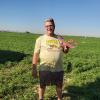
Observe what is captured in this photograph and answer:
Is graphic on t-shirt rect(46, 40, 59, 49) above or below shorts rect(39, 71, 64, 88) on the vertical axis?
above

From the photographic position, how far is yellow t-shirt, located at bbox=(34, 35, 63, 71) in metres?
8.00

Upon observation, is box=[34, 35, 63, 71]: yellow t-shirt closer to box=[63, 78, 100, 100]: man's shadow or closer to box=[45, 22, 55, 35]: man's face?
box=[45, 22, 55, 35]: man's face

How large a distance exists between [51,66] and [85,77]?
543 cm

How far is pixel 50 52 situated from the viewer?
8000 millimetres

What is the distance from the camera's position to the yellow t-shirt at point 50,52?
8.00 meters

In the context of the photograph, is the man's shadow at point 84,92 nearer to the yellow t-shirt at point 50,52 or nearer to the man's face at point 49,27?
the yellow t-shirt at point 50,52

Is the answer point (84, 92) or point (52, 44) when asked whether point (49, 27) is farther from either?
point (84, 92)

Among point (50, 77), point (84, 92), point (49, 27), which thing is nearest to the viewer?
point (49, 27)

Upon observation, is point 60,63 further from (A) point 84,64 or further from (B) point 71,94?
(A) point 84,64

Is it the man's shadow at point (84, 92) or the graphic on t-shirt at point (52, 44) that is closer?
the graphic on t-shirt at point (52, 44)

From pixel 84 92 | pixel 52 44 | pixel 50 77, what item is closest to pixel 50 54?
pixel 52 44

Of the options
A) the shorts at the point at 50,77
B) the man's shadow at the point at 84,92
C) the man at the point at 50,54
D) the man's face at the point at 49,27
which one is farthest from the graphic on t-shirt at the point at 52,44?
the man's shadow at the point at 84,92

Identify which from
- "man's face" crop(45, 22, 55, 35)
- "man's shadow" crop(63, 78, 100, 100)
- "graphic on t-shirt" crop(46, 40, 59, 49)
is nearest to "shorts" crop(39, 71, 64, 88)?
"graphic on t-shirt" crop(46, 40, 59, 49)

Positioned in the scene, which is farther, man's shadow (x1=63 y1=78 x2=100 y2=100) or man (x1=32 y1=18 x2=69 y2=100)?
man's shadow (x1=63 y1=78 x2=100 y2=100)
